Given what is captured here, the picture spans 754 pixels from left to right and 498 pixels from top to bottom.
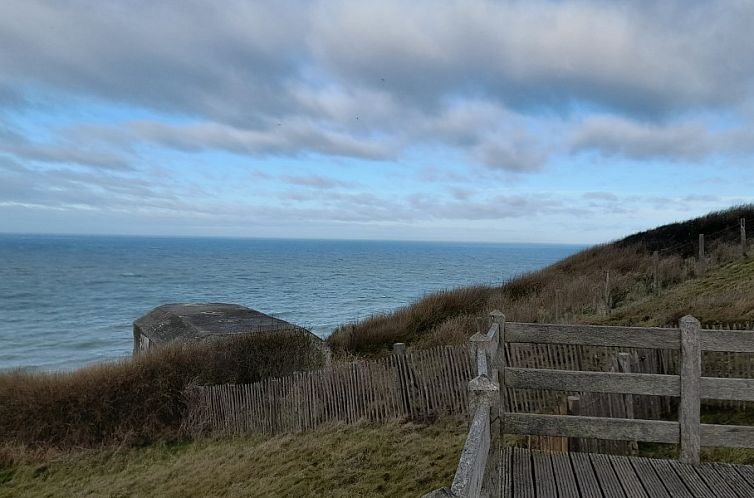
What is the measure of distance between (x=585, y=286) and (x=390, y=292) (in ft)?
115

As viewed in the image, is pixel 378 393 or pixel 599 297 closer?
pixel 378 393

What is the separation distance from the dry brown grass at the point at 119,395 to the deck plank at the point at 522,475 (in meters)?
10.3

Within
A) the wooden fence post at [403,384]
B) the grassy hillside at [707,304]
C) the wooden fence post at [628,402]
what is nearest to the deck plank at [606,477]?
the wooden fence post at [628,402]

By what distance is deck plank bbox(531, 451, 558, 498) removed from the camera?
4352mm

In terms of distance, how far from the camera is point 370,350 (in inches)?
712

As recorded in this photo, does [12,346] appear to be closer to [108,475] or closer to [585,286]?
[108,475]

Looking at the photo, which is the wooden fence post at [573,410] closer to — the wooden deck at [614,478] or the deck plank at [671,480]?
the wooden deck at [614,478]

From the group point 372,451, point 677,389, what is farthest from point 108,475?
point 677,389

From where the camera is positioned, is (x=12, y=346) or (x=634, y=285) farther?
(x=12, y=346)

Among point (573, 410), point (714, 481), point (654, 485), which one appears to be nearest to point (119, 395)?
point (573, 410)

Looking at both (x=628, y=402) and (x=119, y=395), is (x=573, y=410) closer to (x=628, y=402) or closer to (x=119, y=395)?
(x=628, y=402)

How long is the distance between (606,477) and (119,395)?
1261cm

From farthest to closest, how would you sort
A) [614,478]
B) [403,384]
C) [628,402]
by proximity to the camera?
[403,384]
[628,402]
[614,478]

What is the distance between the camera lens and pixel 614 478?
4.62 meters
